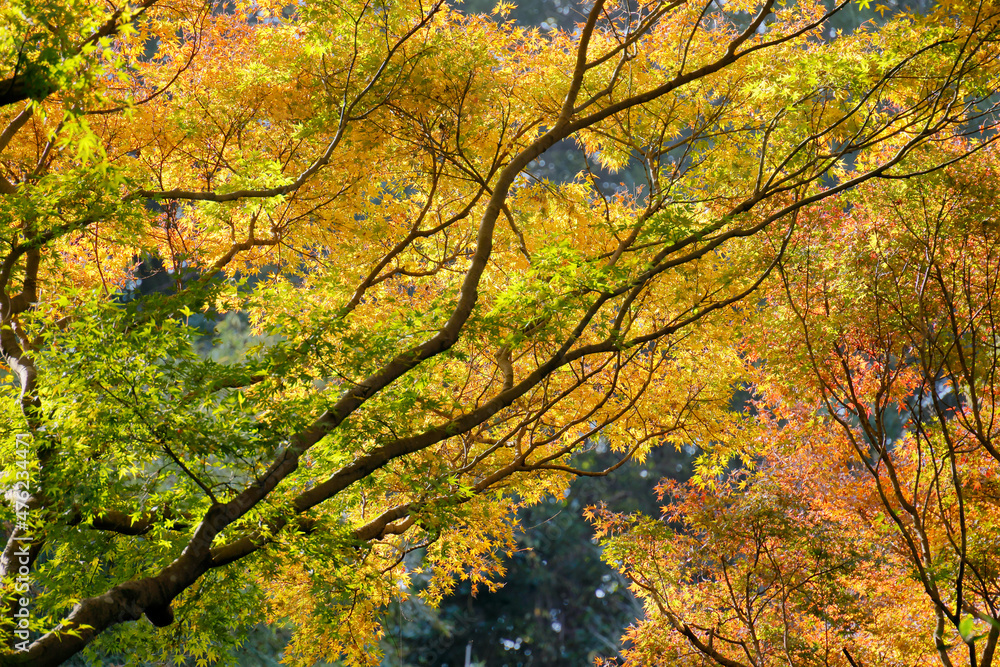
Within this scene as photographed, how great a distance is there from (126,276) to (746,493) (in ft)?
15.5

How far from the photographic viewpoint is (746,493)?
16.8 feet

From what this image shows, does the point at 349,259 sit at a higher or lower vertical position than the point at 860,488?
lower

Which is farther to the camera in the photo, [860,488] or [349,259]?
[860,488]

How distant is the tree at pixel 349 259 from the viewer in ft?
11.0

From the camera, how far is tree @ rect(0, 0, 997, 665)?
3346 millimetres

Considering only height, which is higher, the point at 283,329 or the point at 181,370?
the point at 283,329

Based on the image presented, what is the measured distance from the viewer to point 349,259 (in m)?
5.57

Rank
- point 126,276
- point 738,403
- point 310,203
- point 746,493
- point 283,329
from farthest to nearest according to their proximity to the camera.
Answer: point 738,403, point 126,276, point 310,203, point 746,493, point 283,329

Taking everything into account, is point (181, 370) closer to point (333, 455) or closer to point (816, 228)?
point (333, 455)

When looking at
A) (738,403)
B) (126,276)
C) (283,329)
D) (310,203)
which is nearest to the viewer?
(283,329)

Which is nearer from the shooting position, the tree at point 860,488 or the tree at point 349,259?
the tree at point 349,259

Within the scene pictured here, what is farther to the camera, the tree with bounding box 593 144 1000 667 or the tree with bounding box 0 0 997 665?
the tree with bounding box 593 144 1000 667

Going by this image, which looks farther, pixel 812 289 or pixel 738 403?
pixel 738 403

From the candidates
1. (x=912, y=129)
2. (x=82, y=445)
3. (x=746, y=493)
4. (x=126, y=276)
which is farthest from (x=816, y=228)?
(x=126, y=276)
